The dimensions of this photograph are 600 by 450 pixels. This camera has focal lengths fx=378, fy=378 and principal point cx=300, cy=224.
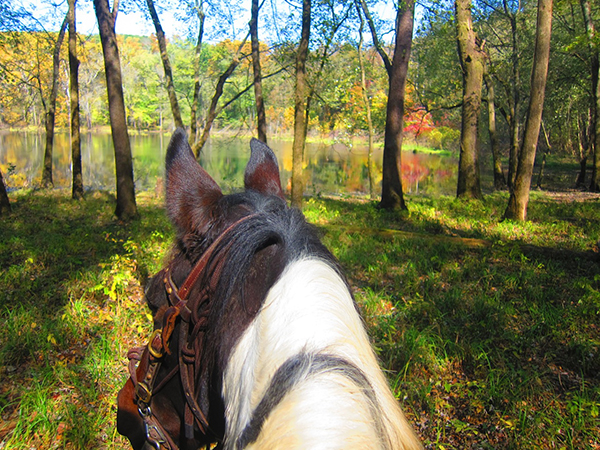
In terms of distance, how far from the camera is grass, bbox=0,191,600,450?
103 inches

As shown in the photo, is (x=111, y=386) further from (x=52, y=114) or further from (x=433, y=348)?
(x=52, y=114)

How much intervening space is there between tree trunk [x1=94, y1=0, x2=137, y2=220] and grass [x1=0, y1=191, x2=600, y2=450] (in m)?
1.28

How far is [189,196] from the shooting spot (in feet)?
4.15

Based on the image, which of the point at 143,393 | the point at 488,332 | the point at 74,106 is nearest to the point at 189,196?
the point at 143,393

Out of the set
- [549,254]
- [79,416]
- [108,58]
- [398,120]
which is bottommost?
[79,416]

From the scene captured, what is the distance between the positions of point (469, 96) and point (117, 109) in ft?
28.1

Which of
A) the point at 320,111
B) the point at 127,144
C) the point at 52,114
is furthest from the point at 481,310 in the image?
the point at 320,111

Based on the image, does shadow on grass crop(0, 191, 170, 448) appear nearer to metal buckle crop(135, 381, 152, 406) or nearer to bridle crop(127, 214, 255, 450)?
metal buckle crop(135, 381, 152, 406)

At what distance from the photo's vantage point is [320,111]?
1978cm

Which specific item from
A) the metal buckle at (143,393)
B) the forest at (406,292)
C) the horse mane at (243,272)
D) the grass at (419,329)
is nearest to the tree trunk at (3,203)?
the forest at (406,292)

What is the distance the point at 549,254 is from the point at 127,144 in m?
8.14

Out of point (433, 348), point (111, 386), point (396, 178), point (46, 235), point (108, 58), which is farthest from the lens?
point (396, 178)

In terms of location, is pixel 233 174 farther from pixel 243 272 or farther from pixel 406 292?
pixel 243 272

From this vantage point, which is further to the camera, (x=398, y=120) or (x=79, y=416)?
(x=398, y=120)
